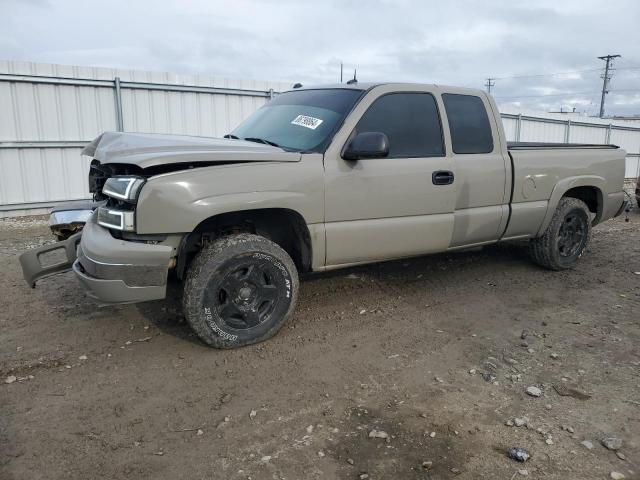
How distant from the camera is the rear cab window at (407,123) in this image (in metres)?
4.21

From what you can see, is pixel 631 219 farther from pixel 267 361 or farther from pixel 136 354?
pixel 136 354

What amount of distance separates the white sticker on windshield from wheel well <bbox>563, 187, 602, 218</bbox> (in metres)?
3.49

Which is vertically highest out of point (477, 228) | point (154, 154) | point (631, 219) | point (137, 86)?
point (137, 86)

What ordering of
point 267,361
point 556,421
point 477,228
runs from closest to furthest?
1. point 556,421
2. point 267,361
3. point 477,228


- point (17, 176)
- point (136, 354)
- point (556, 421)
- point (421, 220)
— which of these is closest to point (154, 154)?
point (136, 354)

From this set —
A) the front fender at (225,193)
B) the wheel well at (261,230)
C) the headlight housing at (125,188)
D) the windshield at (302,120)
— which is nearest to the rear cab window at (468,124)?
the windshield at (302,120)

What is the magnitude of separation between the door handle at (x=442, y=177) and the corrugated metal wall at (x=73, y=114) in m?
7.79

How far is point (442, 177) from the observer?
14.7 ft

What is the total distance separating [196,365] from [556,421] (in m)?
2.30

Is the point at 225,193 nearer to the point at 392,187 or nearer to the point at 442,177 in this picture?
the point at 392,187

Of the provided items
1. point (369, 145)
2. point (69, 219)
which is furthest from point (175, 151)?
point (69, 219)

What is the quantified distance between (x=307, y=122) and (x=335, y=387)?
2.19 meters

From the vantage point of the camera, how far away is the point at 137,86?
1022 centimetres

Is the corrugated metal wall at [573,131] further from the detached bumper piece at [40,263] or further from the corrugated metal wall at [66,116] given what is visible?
the detached bumper piece at [40,263]
